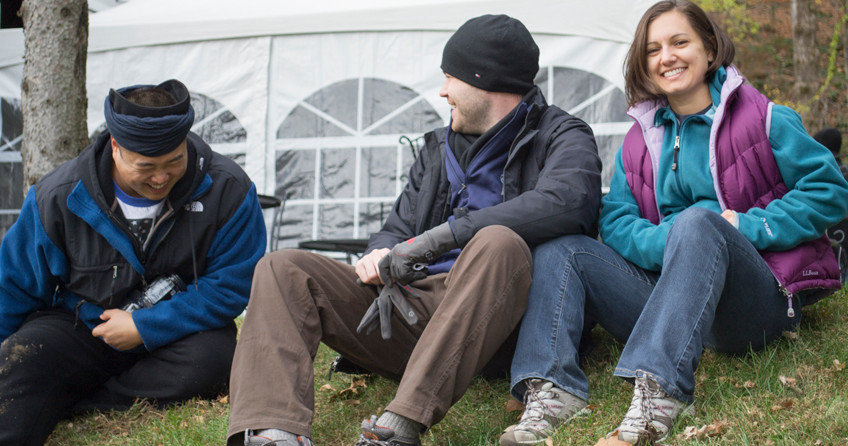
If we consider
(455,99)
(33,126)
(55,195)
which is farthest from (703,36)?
(33,126)

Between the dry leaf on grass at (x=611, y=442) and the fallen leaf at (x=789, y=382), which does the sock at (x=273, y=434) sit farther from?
the fallen leaf at (x=789, y=382)

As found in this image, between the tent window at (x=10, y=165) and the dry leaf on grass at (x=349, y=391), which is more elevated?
the dry leaf on grass at (x=349, y=391)

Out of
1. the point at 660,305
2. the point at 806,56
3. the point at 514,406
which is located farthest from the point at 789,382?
the point at 806,56

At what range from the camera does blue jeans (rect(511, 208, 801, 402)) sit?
2.37 meters

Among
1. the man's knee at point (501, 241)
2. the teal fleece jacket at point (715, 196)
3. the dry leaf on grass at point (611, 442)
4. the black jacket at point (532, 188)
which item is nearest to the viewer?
the dry leaf on grass at point (611, 442)

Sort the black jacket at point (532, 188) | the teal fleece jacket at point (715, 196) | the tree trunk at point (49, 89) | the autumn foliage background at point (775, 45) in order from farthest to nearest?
the autumn foliage background at point (775, 45), the tree trunk at point (49, 89), the black jacket at point (532, 188), the teal fleece jacket at point (715, 196)

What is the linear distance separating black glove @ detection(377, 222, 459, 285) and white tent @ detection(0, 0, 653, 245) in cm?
413

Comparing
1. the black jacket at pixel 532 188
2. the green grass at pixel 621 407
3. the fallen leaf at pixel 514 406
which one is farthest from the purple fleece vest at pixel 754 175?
the fallen leaf at pixel 514 406

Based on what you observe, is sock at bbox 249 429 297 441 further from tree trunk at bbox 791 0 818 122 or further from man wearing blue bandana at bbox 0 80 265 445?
tree trunk at bbox 791 0 818 122

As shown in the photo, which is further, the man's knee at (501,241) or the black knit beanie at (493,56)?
the black knit beanie at (493,56)

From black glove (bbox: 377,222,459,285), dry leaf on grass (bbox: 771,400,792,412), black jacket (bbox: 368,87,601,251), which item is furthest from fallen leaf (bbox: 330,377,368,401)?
dry leaf on grass (bbox: 771,400,792,412)

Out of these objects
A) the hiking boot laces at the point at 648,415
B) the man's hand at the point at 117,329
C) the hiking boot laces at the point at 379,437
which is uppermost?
the hiking boot laces at the point at 648,415

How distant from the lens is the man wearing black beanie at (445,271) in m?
2.38

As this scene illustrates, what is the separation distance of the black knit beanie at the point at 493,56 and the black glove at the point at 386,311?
3.06 ft
